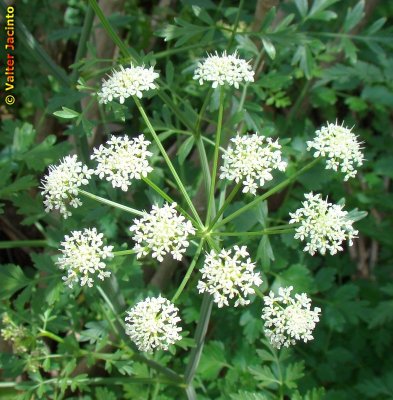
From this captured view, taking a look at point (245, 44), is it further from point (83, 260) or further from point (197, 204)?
point (83, 260)

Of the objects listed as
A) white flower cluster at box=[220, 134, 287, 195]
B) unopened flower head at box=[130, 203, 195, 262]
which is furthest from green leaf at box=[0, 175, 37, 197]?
white flower cluster at box=[220, 134, 287, 195]

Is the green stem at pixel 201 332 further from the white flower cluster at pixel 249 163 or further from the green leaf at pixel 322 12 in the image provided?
the green leaf at pixel 322 12

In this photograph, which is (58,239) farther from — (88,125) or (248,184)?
(248,184)

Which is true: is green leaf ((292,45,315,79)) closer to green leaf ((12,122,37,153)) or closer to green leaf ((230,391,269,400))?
green leaf ((12,122,37,153))

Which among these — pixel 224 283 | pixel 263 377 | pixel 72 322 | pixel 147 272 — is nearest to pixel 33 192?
pixel 147 272

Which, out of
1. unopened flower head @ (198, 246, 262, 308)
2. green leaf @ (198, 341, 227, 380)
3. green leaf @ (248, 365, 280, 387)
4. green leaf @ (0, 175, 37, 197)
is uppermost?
unopened flower head @ (198, 246, 262, 308)

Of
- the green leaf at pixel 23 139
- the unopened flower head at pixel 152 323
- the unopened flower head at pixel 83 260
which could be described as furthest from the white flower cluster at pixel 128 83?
the green leaf at pixel 23 139

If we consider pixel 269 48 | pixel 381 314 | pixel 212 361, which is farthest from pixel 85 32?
pixel 381 314
